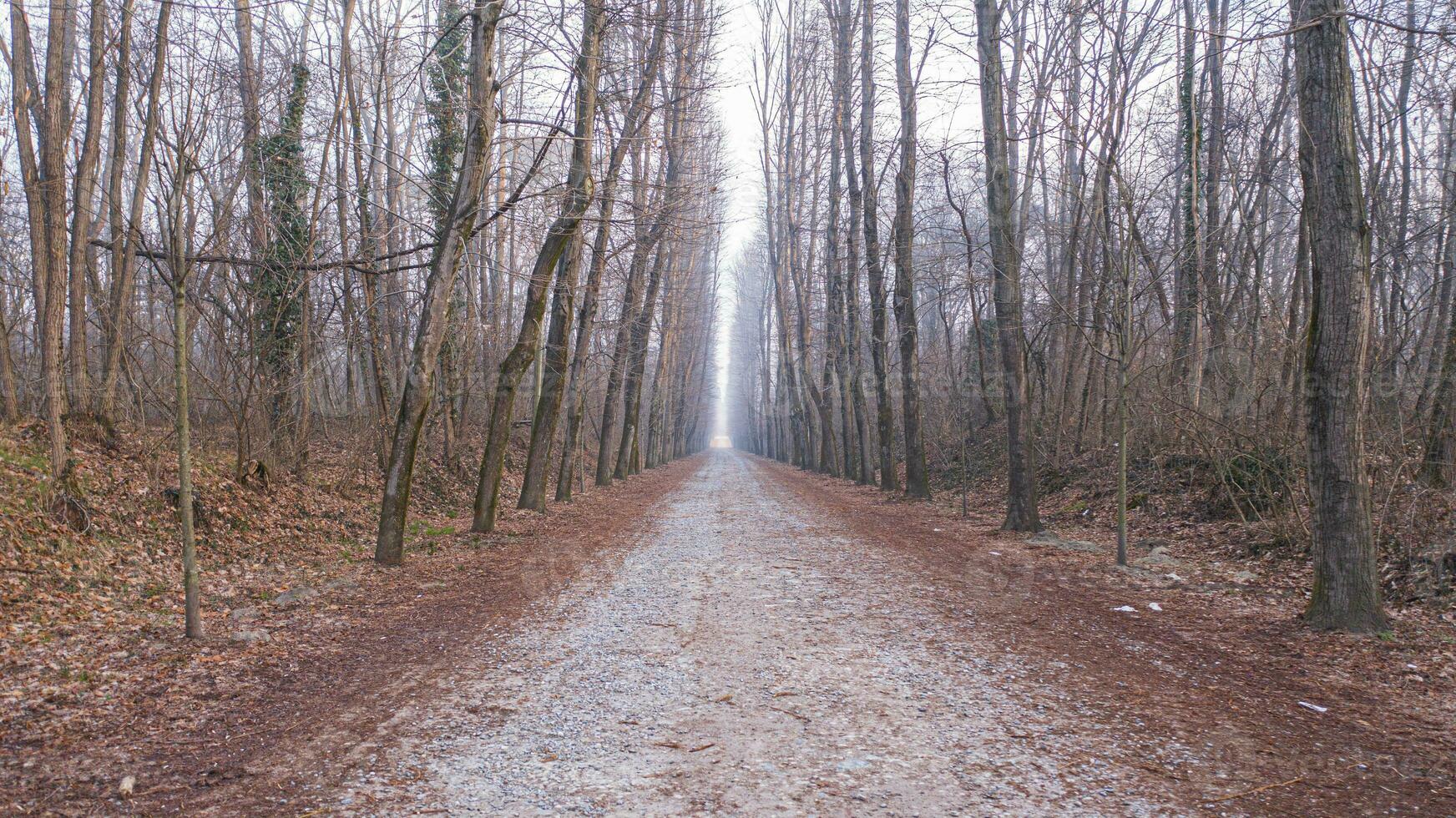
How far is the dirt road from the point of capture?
10.6ft

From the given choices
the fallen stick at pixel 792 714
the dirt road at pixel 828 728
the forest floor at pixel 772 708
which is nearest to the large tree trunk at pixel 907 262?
the forest floor at pixel 772 708

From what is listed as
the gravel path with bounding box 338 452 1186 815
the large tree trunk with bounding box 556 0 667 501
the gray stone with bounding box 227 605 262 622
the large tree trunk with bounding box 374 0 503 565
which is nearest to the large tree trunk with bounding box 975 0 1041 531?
the large tree trunk with bounding box 556 0 667 501

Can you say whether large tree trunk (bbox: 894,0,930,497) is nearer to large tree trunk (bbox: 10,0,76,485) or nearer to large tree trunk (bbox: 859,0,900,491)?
large tree trunk (bbox: 859,0,900,491)

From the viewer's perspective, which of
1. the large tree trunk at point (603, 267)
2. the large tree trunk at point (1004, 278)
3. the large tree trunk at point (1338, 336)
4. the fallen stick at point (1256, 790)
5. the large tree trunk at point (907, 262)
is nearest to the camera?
the fallen stick at point (1256, 790)

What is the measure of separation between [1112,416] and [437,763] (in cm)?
1677

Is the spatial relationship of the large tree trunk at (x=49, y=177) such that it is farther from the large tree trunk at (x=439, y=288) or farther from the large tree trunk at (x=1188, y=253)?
the large tree trunk at (x=1188, y=253)

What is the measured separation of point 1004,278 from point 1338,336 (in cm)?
595

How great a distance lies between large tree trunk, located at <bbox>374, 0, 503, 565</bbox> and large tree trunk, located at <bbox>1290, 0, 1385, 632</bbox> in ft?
24.9

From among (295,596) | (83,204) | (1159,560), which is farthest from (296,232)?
(1159,560)

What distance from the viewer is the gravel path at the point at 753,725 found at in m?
3.23

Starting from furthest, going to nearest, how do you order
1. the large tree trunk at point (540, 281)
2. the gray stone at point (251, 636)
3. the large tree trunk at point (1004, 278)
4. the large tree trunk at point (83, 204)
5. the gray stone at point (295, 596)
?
the large tree trunk at point (1004, 278) < the large tree trunk at point (540, 281) < the large tree trunk at point (83, 204) < the gray stone at point (295, 596) < the gray stone at point (251, 636)

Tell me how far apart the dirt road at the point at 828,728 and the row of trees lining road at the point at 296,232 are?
9.58 ft

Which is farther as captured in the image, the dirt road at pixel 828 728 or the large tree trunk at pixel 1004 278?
the large tree trunk at pixel 1004 278

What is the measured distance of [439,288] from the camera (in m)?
8.69
